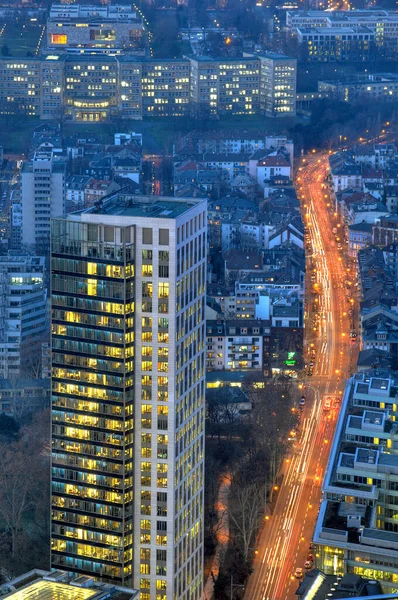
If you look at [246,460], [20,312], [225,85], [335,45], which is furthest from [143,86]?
[246,460]

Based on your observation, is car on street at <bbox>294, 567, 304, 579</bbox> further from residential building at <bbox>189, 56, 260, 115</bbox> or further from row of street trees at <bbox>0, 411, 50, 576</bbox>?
residential building at <bbox>189, 56, 260, 115</bbox>

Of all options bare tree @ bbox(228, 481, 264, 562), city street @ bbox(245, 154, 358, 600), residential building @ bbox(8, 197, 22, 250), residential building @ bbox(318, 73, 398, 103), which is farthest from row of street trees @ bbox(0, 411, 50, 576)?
residential building @ bbox(318, 73, 398, 103)

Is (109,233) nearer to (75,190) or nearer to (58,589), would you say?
(58,589)

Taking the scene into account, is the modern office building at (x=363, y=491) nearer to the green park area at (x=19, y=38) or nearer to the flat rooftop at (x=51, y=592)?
the flat rooftop at (x=51, y=592)

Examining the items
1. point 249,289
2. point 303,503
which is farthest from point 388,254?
point 303,503

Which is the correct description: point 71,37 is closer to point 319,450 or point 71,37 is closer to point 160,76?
point 160,76

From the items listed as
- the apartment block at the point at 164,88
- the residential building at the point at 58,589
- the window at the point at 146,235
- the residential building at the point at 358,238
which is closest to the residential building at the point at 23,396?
the window at the point at 146,235
